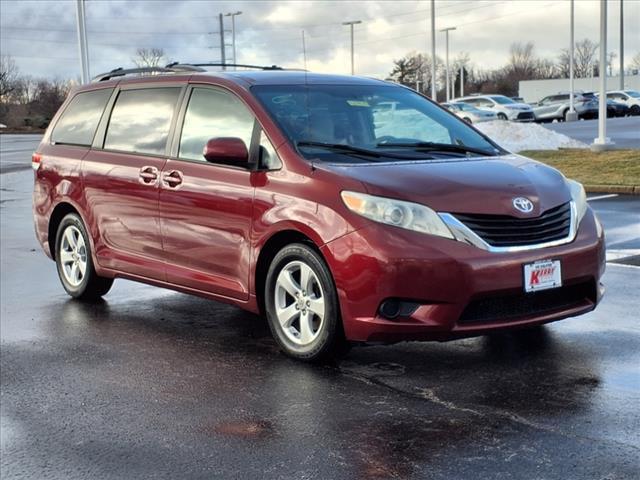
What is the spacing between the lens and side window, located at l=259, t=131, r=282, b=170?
571 centimetres

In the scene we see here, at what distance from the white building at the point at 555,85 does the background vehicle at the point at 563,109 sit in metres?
47.1

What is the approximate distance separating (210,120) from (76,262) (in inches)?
85.6

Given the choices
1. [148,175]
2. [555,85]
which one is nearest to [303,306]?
[148,175]

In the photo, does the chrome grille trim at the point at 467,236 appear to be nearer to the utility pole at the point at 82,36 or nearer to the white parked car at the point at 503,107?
the utility pole at the point at 82,36

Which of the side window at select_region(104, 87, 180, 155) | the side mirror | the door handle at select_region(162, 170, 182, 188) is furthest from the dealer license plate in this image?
the side window at select_region(104, 87, 180, 155)

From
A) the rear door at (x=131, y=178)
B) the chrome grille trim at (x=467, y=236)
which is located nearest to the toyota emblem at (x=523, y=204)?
the chrome grille trim at (x=467, y=236)

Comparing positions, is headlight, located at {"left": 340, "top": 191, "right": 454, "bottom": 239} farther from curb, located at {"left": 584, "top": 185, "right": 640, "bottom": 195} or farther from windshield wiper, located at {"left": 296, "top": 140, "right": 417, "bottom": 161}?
curb, located at {"left": 584, "top": 185, "right": 640, "bottom": 195}

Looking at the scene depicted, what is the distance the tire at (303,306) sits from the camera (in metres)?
5.27

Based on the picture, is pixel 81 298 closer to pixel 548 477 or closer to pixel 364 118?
pixel 364 118

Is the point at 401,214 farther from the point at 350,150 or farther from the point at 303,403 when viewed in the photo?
the point at 303,403

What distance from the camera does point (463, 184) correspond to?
5199 mm

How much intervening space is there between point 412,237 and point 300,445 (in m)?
1.39

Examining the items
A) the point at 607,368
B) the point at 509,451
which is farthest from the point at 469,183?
the point at 509,451

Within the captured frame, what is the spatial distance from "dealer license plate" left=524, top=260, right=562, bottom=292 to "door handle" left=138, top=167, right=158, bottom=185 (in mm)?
2883
